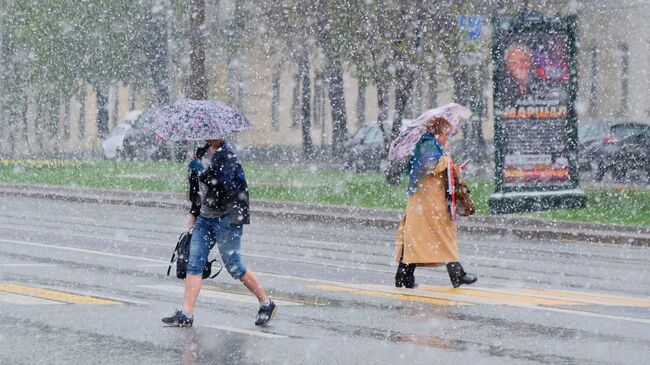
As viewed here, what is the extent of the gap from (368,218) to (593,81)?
2719cm

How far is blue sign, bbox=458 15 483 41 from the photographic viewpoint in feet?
106

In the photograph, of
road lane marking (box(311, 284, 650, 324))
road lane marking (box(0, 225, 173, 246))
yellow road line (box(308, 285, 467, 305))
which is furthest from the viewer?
road lane marking (box(0, 225, 173, 246))

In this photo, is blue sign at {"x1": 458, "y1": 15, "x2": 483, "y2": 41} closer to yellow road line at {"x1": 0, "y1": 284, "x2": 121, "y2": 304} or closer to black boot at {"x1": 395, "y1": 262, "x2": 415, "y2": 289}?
black boot at {"x1": 395, "y1": 262, "x2": 415, "y2": 289}

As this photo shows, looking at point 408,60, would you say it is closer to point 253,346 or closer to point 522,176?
point 522,176

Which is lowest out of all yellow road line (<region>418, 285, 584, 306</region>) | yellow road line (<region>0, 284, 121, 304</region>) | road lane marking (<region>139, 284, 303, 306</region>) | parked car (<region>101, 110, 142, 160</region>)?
yellow road line (<region>418, 285, 584, 306</region>)

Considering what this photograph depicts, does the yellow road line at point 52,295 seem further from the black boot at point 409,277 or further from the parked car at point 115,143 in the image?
the parked car at point 115,143

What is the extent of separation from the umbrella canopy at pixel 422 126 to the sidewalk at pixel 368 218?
8089 mm

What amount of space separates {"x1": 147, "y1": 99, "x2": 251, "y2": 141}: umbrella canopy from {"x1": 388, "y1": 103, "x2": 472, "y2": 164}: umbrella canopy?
9.37 ft

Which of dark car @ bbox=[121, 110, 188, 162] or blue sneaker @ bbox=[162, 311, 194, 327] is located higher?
dark car @ bbox=[121, 110, 188, 162]

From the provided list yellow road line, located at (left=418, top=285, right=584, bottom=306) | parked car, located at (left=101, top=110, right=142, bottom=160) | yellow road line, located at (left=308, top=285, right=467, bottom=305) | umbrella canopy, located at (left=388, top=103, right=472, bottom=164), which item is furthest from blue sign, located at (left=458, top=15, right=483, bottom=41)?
parked car, located at (left=101, top=110, right=142, bottom=160)

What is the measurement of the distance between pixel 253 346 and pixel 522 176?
14.8 meters

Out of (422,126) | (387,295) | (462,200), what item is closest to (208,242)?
(387,295)

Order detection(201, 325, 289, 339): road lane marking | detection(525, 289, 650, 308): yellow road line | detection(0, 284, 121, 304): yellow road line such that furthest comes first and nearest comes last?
detection(525, 289, 650, 308): yellow road line < detection(0, 284, 121, 304): yellow road line < detection(201, 325, 289, 339): road lane marking

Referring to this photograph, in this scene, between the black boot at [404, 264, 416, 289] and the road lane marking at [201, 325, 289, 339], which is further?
the black boot at [404, 264, 416, 289]
